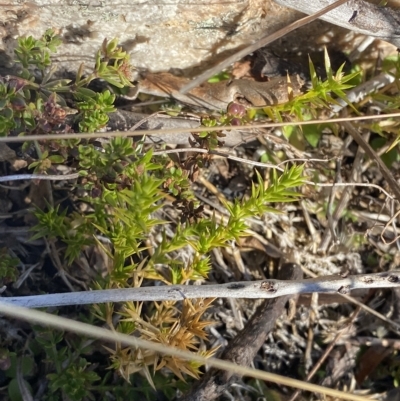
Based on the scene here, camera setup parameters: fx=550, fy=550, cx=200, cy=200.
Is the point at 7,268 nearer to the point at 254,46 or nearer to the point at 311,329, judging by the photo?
the point at 254,46

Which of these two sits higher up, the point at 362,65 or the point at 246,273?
the point at 362,65

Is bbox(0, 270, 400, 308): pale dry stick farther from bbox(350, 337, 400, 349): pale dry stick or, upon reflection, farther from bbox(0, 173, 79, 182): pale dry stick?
bbox(350, 337, 400, 349): pale dry stick

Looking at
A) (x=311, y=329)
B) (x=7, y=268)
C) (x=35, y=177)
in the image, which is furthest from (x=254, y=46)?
(x=311, y=329)

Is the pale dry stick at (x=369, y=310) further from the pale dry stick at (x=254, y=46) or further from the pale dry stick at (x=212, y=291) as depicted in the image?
the pale dry stick at (x=254, y=46)

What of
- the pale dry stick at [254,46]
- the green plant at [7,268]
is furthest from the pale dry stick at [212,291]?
the pale dry stick at [254,46]

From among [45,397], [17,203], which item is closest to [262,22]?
[17,203]

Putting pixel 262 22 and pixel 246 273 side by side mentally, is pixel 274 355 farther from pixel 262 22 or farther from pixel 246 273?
pixel 262 22
